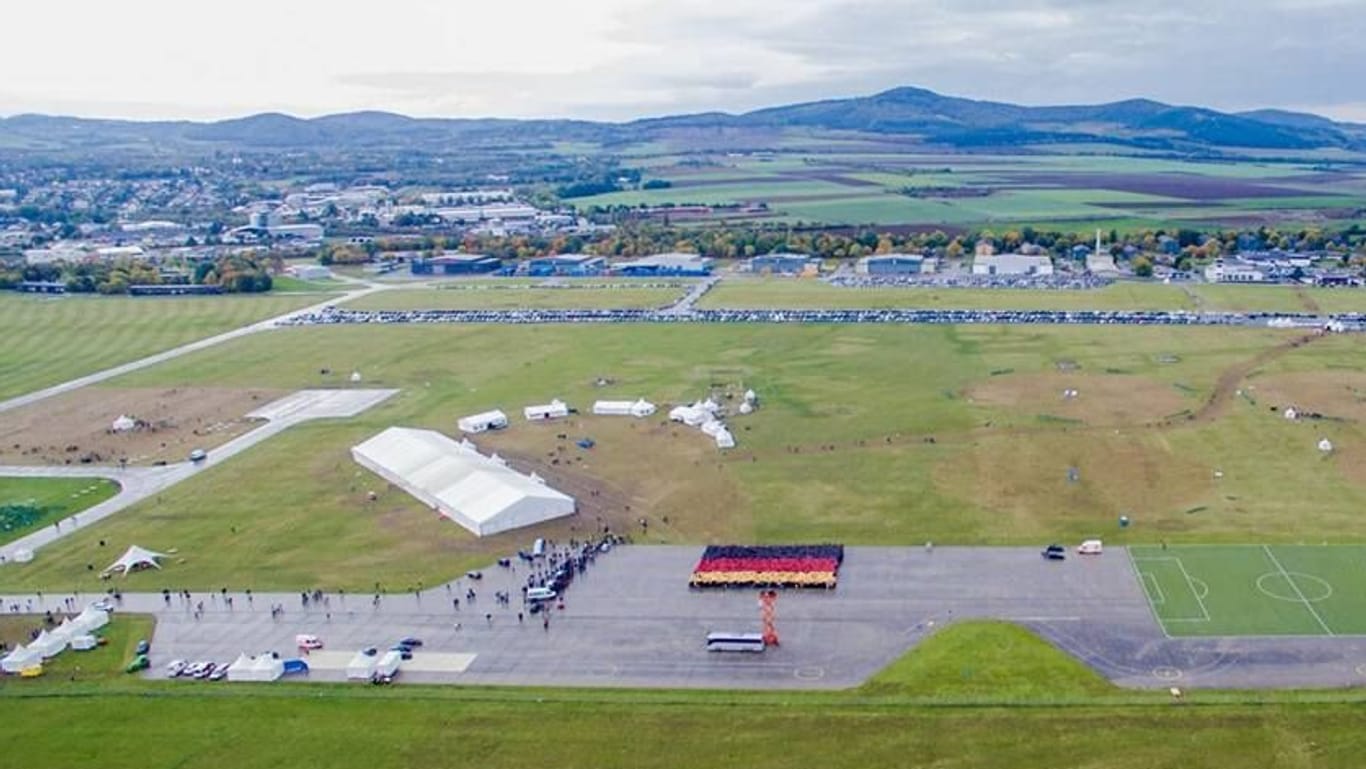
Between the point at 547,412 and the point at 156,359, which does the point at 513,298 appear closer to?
the point at 156,359

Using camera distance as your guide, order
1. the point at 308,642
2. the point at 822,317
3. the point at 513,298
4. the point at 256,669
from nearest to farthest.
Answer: the point at 256,669, the point at 308,642, the point at 822,317, the point at 513,298

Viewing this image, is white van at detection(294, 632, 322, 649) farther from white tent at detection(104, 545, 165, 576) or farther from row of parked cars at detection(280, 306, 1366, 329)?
row of parked cars at detection(280, 306, 1366, 329)

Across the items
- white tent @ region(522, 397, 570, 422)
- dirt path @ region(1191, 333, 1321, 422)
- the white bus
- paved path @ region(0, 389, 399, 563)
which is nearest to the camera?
the white bus

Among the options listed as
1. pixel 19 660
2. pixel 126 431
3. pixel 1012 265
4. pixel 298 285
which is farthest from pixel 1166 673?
pixel 298 285

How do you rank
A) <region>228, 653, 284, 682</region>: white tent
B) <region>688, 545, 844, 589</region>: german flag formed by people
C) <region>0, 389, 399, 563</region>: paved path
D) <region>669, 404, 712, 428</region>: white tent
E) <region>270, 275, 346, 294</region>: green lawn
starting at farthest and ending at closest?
<region>270, 275, 346, 294</region>: green lawn → <region>669, 404, 712, 428</region>: white tent → <region>0, 389, 399, 563</region>: paved path → <region>688, 545, 844, 589</region>: german flag formed by people → <region>228, 653, 284, 682</region>: white tent

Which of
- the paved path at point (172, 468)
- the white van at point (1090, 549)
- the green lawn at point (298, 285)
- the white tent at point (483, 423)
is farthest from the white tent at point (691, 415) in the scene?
the green lawn at point (298, 285)

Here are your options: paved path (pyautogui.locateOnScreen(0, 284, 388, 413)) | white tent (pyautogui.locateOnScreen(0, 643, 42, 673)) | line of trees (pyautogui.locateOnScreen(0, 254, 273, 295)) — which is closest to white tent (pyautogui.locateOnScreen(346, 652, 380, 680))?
white tent (pyautogui.locateOnScreen(0, 643, 42, 673))
